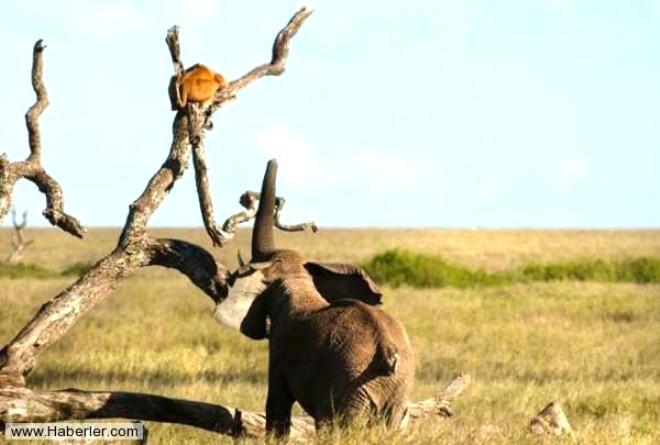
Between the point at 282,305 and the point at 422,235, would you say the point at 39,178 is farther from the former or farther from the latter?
the point at 422,235

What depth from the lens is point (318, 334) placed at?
8688 millimetres

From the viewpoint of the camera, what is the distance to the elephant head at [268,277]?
9.49 meters

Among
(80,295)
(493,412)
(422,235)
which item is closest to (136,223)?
(80,295)

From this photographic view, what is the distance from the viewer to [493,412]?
12969 millimetres

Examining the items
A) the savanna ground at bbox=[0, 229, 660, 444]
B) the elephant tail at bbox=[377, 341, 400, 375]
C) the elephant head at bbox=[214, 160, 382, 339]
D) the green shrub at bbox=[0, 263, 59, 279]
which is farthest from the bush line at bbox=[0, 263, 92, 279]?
the elephant tail at bbox=[377, 341, 400, 375]

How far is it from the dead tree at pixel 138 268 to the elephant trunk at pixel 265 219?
1289 mm

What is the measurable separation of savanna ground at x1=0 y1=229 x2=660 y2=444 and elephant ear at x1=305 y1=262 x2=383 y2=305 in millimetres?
1006

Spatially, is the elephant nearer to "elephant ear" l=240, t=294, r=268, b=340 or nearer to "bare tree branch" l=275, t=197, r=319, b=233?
"elephant ear" l=240, t=294, r=268, b=340

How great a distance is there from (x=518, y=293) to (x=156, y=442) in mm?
21272

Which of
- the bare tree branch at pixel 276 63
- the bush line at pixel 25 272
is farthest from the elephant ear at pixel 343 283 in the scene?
the bush line at pixel 25 272

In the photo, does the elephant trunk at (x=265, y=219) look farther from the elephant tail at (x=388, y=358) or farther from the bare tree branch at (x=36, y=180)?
the bare tree branch at (x=36, y=180)

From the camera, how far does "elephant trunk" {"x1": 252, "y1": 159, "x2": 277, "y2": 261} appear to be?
9539 mm

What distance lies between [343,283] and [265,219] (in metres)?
0.72

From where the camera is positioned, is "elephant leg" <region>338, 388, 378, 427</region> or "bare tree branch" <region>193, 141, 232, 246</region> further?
"bare tree branch" <region>193, 141, 232, 246</region>
